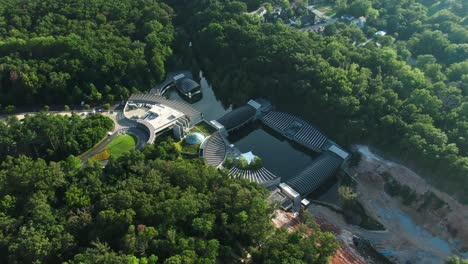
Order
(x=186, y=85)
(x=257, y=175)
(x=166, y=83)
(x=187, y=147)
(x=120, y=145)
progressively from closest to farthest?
1. (x=257, y=175)
2. (x=120, y=145)
3. (x=187, y=147)
4. (x=186, y=85)
5. (x=166, y=83)

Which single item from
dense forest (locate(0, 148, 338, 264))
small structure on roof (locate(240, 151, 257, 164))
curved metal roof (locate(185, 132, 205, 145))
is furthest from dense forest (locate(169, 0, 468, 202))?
dense forest (locate(0, 148, 338, 264))

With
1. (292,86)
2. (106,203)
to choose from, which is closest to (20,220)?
(106,203)

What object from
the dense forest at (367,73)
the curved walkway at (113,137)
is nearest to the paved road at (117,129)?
the curved walkway at (113,137)

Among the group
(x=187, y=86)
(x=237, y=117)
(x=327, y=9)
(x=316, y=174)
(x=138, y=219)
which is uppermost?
(x=327, y=9)

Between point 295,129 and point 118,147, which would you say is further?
point 295,129

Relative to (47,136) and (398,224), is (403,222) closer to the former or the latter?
(398,224)

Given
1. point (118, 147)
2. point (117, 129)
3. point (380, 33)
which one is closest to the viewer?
point (118, 147)

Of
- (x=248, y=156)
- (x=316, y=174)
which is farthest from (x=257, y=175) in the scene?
(x=316, y=174)
